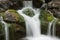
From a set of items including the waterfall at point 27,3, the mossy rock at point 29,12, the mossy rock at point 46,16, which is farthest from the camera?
the waterfall at point 27,3

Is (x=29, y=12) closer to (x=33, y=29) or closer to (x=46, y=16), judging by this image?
(x=46, y=16)

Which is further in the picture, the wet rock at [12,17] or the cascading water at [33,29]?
the cascading water at [33,29]

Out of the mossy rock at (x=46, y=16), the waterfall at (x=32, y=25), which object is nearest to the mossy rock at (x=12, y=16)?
the waterfall at (x=32, y=25)

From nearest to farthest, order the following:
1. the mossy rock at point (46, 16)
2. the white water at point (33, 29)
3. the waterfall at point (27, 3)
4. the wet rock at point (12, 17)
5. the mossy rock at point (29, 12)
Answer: the wet rock at point (12, 17) < the white water at point (33, 29) < the mossy rock at point (46, 16) < the mossy rock at point (29, 12) < the waterfall at point (27, 3)

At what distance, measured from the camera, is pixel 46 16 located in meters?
7.70

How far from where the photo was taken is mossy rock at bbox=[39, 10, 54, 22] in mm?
7536

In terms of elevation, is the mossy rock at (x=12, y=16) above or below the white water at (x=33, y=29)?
above

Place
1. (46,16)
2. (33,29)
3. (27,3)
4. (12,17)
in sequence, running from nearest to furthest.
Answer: (12,17)
(33,29)
(46,16)
(27,3)

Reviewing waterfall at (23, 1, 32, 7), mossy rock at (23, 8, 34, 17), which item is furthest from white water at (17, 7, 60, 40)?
waterfall at (23, 1, 32, 7)

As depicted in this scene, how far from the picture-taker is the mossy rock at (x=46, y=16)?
7.54 metres

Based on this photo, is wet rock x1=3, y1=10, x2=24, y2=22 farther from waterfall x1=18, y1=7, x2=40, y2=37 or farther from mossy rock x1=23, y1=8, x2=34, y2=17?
mossy rock x1=23, y1=8, x2=34, y2=17

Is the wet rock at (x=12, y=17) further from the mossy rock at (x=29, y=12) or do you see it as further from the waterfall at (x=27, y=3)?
the waterfall at (x=27, y=3)

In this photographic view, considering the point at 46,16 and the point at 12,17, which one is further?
the point at 46,16

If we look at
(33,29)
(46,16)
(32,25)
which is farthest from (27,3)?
(33,29)
